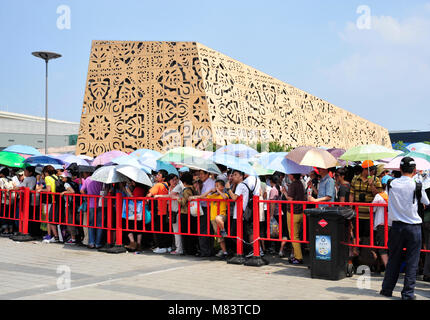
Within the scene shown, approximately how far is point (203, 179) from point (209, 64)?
20.8 metres

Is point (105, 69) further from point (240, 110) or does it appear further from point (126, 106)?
point (240, 110)

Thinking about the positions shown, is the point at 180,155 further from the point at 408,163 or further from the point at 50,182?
the point at 408,163

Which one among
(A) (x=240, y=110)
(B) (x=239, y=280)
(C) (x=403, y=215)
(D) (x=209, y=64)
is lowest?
(B) (x=239, y=280)

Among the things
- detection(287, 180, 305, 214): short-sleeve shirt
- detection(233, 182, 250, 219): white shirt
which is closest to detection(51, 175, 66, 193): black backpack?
detection(233, 182, 250, 219): white shirt

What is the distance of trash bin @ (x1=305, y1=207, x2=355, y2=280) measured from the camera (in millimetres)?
7922

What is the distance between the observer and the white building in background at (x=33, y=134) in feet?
242

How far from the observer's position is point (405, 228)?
22.6ft

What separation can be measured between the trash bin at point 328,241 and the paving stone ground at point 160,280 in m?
0.17

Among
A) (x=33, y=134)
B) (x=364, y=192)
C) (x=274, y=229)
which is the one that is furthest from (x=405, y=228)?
(x=33, y=134)

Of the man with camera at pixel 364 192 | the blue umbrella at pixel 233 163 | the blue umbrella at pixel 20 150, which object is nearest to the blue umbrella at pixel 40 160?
the blue umbrella at pixel 20 150

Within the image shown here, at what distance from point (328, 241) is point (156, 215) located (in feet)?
13.8

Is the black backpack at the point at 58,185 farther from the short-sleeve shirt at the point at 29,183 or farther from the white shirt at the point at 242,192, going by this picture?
the white shirt at the point at 242,192

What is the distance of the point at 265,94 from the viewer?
37.1 metres
